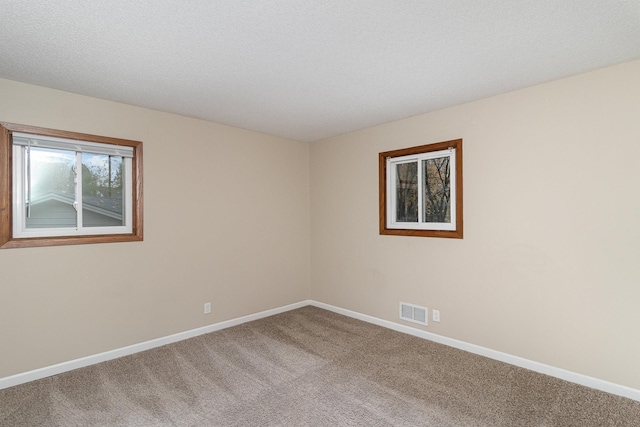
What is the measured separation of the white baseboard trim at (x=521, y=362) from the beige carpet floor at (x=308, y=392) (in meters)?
0.07

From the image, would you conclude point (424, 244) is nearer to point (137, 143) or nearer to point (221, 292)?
point (221, 292)

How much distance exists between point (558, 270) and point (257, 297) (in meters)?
3.22

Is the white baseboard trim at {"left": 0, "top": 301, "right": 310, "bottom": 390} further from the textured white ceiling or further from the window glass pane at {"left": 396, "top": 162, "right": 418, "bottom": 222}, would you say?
the textured white ceiling

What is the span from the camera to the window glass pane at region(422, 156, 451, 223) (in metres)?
3.31

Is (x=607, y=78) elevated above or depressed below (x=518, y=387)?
above

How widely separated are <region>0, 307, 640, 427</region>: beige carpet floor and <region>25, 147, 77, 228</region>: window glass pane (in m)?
1.33

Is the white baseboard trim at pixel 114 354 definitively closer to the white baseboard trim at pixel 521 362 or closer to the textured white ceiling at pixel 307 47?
the white baseboard trim at pixel 521 362

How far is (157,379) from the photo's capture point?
260 centimetres

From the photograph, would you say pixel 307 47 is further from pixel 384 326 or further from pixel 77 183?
pixel 384 326

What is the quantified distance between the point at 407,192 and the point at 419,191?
0.55 ft

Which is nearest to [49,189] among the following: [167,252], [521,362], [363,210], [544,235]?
Answer: [167,252]

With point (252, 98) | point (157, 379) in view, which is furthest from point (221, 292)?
point (252, 98)

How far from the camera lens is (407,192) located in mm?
3672

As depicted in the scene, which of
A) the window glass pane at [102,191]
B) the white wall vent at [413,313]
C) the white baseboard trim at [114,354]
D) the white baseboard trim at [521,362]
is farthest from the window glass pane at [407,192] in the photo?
the window glass pane at [102,191]
